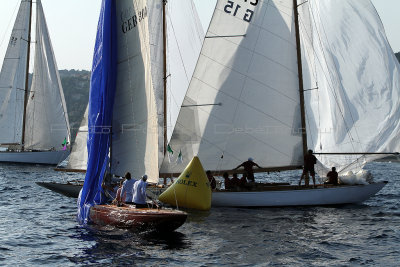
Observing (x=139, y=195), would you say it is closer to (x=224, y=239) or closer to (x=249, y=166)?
(x=224, y=239)

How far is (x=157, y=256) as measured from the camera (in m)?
17.3

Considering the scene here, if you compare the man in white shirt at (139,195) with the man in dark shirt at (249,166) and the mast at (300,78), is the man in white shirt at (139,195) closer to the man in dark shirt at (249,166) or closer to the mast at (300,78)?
the man in dark shirt at (249,166)

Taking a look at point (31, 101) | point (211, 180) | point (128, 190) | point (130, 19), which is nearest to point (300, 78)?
point (211, 180)

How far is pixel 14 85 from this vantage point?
59594mm

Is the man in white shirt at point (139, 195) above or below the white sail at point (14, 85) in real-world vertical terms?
below

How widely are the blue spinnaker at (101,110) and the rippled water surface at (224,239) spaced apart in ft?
5.21

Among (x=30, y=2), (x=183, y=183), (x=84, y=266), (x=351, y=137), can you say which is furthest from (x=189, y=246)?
(x=30, y=2)

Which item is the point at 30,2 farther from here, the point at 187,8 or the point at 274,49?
the point at 274,49

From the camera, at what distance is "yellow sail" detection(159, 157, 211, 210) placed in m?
24.5

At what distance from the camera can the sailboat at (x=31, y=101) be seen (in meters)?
58.6

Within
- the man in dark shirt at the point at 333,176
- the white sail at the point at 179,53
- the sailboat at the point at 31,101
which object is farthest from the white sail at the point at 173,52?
the sailboat at the point at 31,101

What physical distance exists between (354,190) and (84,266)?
1525 centimetres

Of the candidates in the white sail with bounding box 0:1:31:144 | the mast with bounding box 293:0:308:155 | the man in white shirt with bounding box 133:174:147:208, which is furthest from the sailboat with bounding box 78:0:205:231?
the white sail with bounding box 0:1:31:144

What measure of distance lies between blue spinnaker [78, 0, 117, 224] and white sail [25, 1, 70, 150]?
121ft
